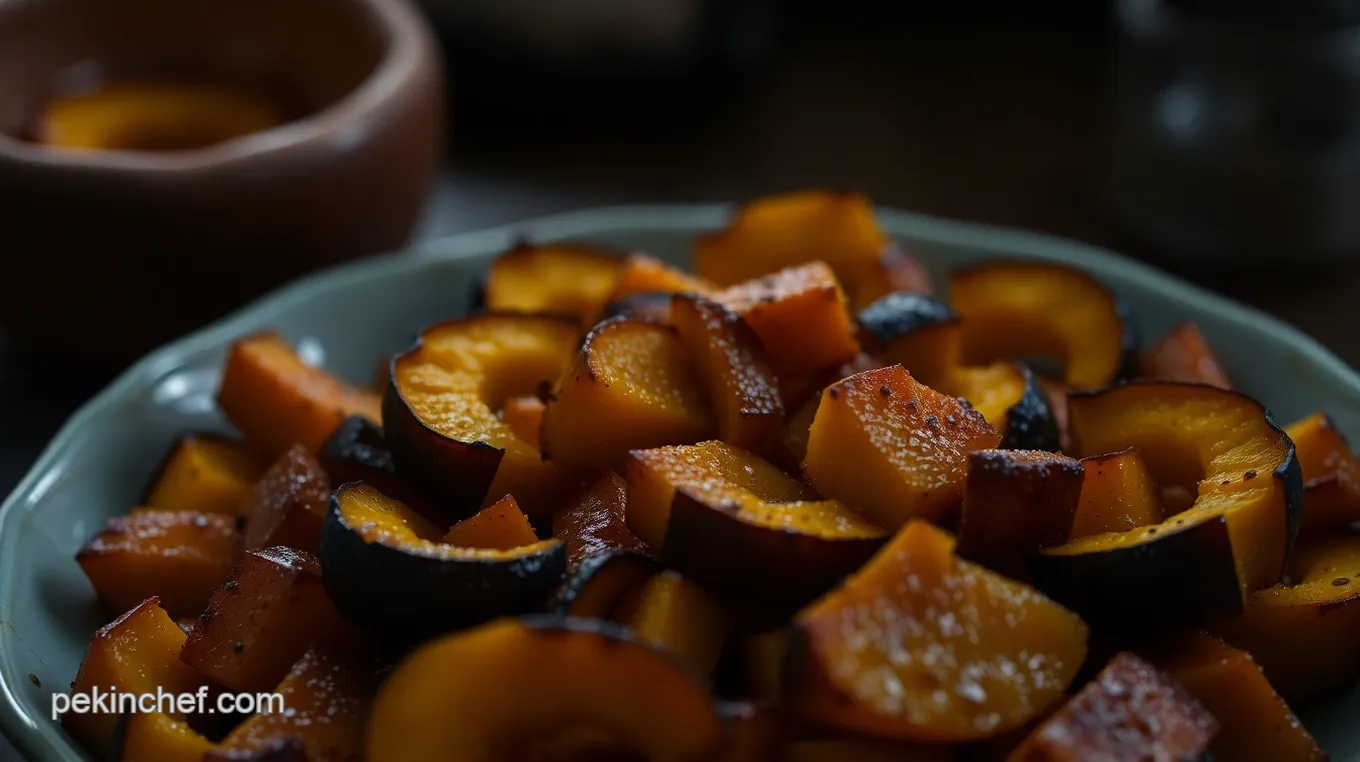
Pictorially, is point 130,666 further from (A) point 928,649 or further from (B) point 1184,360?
(B) point 1184,360

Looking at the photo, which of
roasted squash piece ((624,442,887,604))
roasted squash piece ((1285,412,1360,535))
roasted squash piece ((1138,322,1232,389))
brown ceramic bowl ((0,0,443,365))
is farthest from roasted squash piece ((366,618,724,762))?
brown ceramic bowl ((0,0,443,365))

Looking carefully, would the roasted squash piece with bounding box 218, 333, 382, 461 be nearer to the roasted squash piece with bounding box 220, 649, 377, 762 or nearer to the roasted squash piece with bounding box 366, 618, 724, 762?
the roasted squash piece with bounding box 220, 649, 377, 762

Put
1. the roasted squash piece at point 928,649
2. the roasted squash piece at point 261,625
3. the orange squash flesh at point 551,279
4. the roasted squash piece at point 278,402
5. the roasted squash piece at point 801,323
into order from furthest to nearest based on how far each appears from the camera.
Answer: the orange squash flesh at point 551,279 < the roasted squash piece at point 278,402 < the roasted squash piece at point 801,323 < the roasted squash piece at point 261,625 < the roasted squash piece at point 928,649

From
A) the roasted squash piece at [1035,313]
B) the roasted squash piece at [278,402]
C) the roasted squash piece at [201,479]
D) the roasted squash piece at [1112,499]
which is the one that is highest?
the roasted squash piece at [1112,499]

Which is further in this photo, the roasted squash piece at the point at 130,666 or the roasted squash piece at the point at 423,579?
the roasted squash piece at the point at 130,666

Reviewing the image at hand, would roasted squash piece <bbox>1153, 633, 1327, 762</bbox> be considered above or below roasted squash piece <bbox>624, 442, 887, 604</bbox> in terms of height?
below

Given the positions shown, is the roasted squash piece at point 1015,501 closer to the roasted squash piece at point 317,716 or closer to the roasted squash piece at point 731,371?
the roasted squash piece at point 731,371

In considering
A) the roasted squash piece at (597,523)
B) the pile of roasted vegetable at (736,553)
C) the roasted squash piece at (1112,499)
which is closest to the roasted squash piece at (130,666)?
the pile of roasted vegetable at (736,553)
